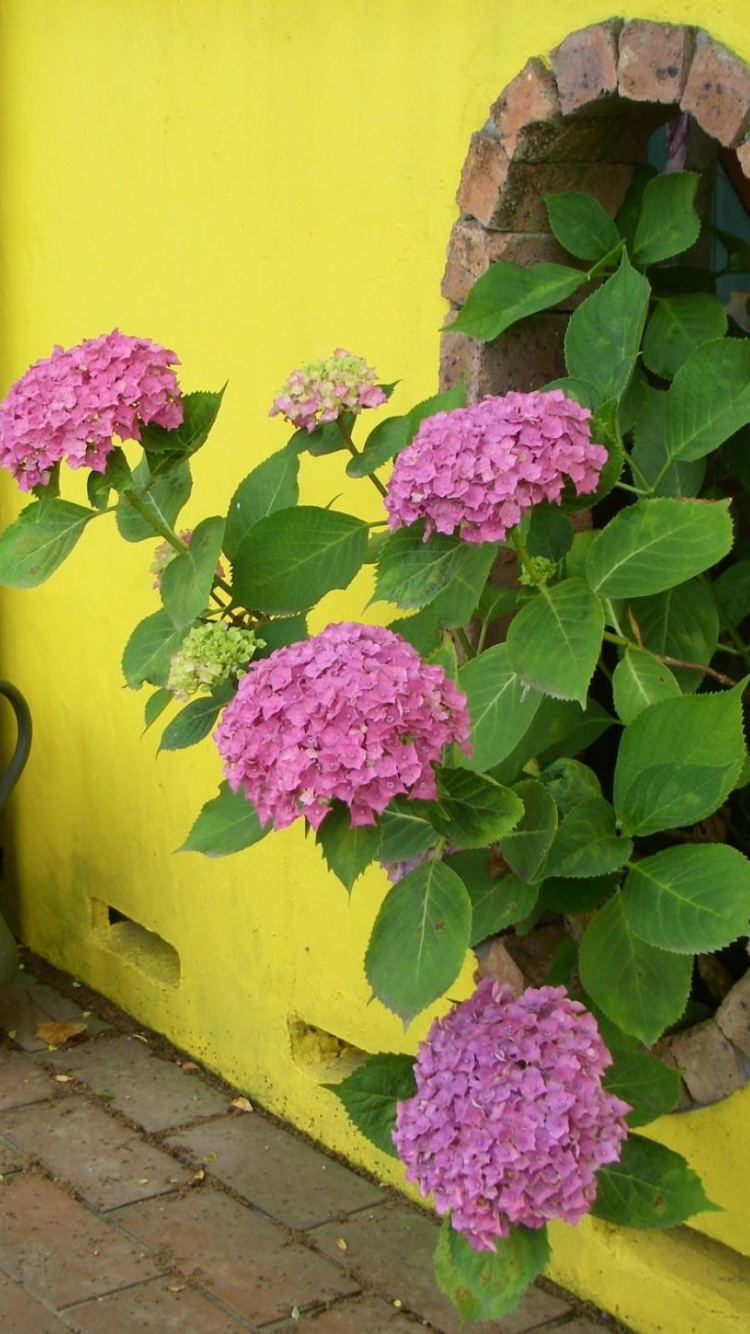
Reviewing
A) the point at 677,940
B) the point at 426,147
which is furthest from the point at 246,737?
the point at 426,147

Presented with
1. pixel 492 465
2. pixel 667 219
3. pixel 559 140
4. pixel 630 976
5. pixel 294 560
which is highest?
pixel 559 140

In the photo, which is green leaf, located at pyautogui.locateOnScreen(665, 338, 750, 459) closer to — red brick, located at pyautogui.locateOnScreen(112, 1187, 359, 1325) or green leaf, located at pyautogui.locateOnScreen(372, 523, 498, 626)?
green leaf, located at pyautogui.locateOnScreen(372, 523, 498, 626)

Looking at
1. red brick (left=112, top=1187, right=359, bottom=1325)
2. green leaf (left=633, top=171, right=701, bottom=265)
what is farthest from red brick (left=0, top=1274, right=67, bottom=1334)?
green leaf (left=633, top=171, right=701, bottom=265)

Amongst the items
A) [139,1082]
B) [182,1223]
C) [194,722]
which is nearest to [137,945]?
[139,1082]

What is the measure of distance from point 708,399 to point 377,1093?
97cm

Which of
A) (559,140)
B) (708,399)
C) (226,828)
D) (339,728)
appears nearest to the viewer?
(339,728)

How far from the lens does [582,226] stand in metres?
2.64

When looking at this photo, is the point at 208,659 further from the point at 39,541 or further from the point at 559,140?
the point at 559,140

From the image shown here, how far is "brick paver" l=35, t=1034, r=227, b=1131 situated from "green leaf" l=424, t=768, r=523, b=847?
6.21 ft

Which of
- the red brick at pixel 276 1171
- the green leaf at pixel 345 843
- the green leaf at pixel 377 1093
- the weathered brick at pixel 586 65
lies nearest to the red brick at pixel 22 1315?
the red brick at pixel 276 1171

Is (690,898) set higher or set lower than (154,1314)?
higher

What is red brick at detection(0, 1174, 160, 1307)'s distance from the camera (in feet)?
10.1

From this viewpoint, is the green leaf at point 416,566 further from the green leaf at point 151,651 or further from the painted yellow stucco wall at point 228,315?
the painted yellow stucco wall at point 228,315

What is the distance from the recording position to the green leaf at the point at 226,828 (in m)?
2.16
